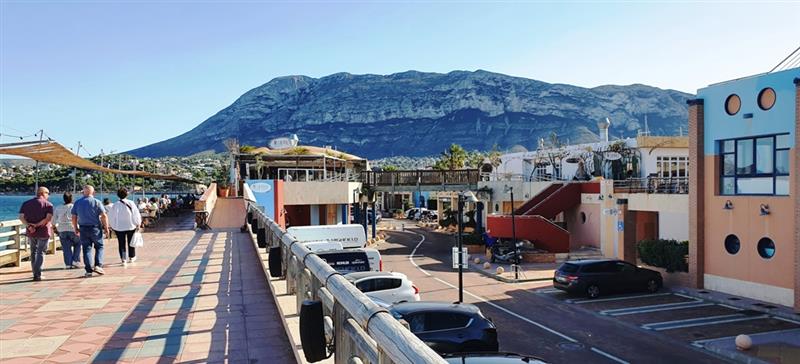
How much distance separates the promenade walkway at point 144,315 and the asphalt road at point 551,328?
8185 mm

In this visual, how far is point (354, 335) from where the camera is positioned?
11.4 feet

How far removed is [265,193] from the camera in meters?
36.3

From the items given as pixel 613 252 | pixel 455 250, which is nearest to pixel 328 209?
pixel 613 252

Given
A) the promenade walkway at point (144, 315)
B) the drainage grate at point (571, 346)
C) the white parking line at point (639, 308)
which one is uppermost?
the promenade walkway at point (144, 315)

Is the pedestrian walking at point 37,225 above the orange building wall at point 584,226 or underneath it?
above

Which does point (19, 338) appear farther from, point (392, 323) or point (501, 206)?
point (501, 206)

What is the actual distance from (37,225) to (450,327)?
7696mm

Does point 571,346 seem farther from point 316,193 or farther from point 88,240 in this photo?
point 316,193

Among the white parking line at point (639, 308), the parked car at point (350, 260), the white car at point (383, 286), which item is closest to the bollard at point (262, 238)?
the white car at point (383, 286)

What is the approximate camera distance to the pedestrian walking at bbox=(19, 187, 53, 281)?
9875 mm

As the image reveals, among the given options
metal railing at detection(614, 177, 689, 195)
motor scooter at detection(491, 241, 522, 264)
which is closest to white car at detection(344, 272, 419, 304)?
metal railing at detection(614, 177, 689, 195)

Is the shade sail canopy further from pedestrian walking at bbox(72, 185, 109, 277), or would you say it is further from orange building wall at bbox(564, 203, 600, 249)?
orange building wall at bbox(564, 203, 600, 249)

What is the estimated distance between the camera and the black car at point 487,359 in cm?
781

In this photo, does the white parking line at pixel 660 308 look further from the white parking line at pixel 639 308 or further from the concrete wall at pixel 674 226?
the concrete wall at pixel 674 226
